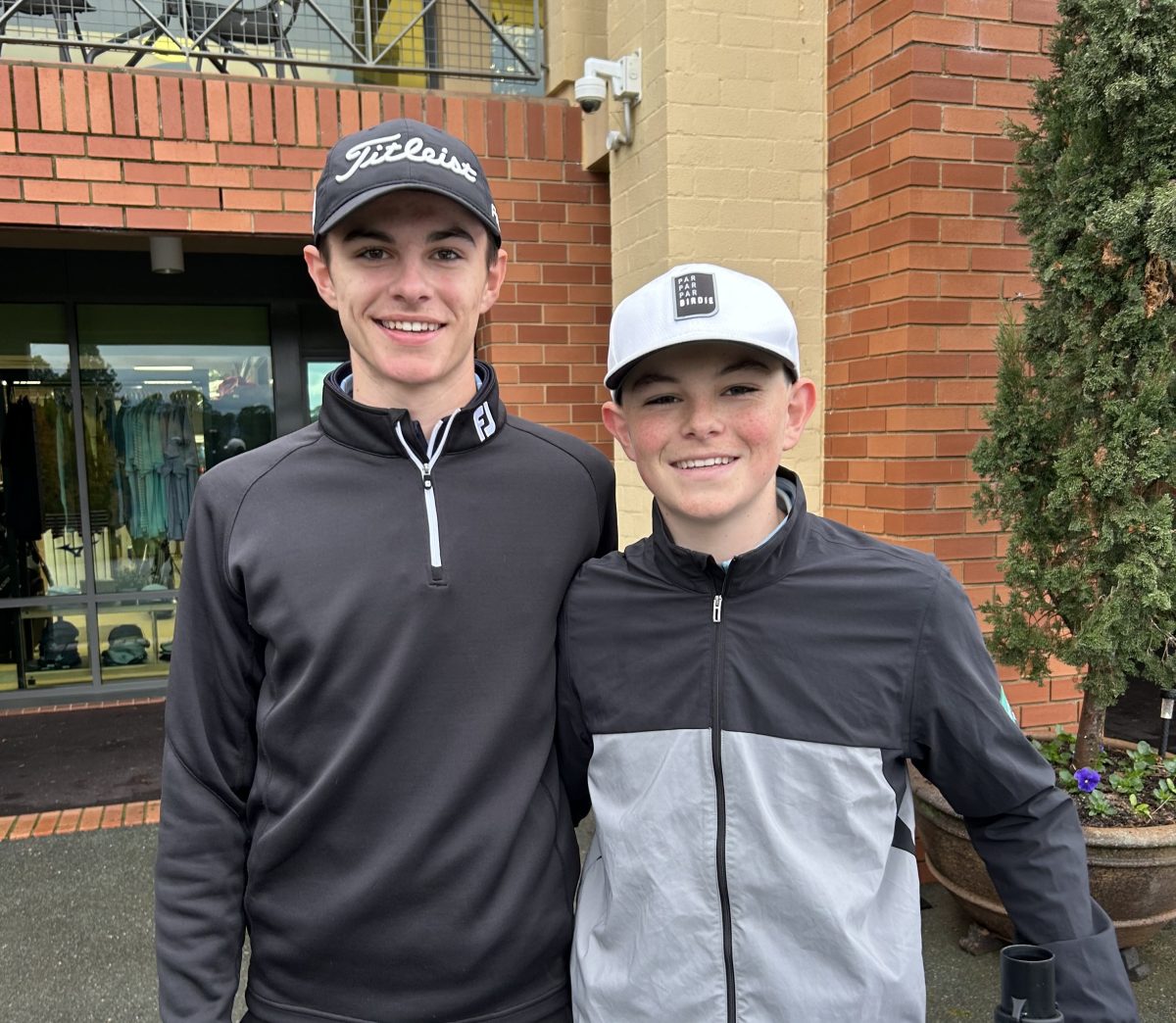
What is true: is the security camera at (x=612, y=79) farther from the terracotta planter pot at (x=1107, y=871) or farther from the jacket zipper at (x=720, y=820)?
the jacket zipper at (x=720, y=820)

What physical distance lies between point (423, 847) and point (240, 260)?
5889 millimetres

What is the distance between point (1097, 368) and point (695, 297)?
186 centimetres

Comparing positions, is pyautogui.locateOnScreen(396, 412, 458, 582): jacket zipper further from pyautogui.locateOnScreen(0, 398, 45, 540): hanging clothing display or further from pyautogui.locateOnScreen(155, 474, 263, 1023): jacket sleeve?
pyautogui.locateOnScreen(0, 398, 45, 540): hanging clothing display

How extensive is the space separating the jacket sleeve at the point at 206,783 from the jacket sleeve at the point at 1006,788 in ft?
3.86

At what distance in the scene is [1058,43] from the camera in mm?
2838

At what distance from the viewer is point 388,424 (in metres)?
1.63

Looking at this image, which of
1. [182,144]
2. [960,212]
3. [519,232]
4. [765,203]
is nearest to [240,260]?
[182,144]

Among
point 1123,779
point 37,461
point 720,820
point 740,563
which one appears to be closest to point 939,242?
point 1123,779

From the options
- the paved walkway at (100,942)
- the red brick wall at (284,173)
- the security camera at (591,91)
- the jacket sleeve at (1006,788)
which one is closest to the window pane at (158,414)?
the red brick wall at (284,173)

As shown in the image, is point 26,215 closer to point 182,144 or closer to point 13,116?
point 13,116

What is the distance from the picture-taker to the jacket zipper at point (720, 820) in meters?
1.43

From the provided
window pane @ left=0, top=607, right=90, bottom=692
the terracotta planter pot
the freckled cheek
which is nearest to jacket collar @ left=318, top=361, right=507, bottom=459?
the freckled cheek

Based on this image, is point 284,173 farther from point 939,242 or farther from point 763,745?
point 763,745

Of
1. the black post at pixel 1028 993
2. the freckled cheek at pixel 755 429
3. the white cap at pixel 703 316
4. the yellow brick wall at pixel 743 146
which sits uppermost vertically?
the yellow brick wall at pixel 743 146
